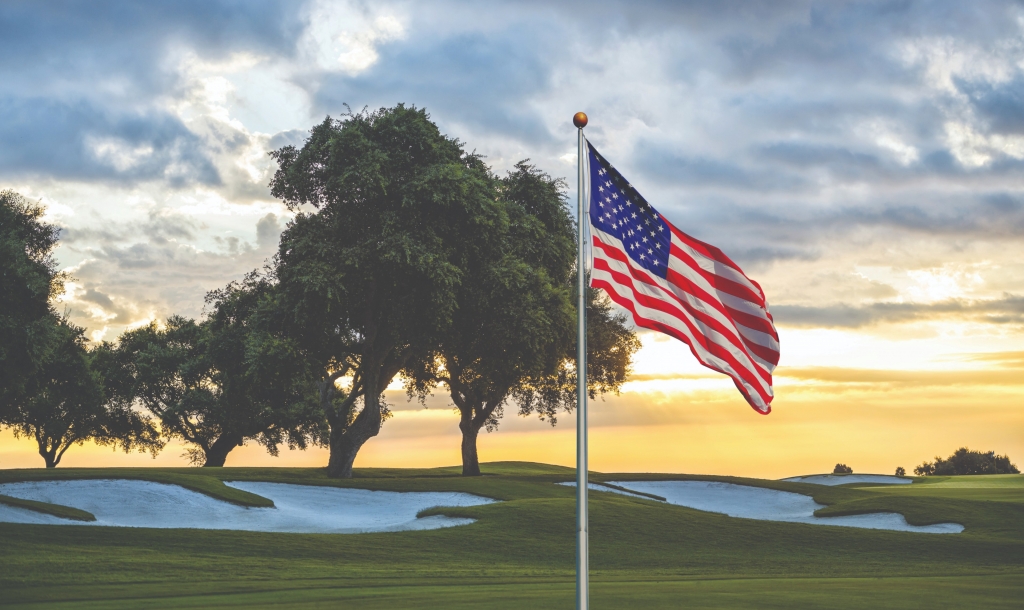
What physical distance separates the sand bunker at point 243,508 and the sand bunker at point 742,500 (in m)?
12.3

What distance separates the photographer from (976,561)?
25.2m

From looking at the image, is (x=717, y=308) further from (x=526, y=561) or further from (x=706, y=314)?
(x=526, y=561)

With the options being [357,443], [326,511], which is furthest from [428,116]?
[326,511]

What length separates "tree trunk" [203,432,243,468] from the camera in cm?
5588

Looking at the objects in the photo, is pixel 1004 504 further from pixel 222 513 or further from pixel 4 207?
pixel 4 207

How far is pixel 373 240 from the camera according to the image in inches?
1451

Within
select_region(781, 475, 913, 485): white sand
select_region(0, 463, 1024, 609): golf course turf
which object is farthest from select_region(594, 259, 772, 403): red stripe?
select_region(781, 475, 913, 485): white sand

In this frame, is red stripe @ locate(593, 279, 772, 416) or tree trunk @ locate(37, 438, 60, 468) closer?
red stripe @ locate(593, 279, 772, 416)

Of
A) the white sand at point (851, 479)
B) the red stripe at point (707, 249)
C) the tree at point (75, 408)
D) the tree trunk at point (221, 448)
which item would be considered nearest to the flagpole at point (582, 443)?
the red stripe at point (707, 249)

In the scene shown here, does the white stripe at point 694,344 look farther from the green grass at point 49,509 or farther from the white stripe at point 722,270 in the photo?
the green grass at point 49,509

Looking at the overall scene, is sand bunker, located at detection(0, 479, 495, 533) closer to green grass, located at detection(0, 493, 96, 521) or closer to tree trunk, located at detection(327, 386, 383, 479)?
green grass, located at detection(0, 493, 96, 521)

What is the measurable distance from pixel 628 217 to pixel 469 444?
36275 millimetres

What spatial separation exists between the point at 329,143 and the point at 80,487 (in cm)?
1624

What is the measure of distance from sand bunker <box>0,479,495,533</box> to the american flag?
667 inches
